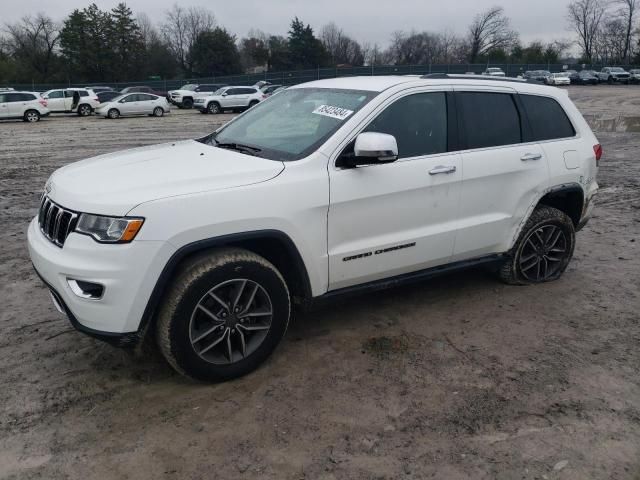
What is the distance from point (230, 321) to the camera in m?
3.34

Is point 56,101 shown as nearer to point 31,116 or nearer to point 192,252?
point 31,116

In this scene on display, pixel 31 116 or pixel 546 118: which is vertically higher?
pixel 31 116

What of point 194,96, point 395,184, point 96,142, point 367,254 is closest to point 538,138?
point 395,184

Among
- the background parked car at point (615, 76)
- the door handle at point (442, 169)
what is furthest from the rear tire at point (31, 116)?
the background parked car at point (615, 76)

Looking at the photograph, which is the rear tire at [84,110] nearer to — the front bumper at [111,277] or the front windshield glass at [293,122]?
the front windshield glass at [293,122]

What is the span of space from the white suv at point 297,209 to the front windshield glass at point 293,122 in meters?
0.02

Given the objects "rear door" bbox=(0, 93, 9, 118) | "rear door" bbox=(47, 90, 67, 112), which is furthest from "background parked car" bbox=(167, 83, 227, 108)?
"rear door" bbox=(0, 93, 9, 118)

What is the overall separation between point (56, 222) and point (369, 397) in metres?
2.13

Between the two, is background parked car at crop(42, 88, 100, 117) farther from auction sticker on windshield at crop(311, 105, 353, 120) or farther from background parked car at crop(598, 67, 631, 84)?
background parked car at crop(598, 67, 631, 84)

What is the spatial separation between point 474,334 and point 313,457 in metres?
1.81

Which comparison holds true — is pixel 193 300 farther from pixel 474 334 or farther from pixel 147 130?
pixel 147 130

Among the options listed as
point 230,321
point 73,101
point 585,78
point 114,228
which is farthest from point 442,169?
point 585,78

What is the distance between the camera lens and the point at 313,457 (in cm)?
279

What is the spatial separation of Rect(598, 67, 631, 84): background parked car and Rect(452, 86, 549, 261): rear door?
60362mm
